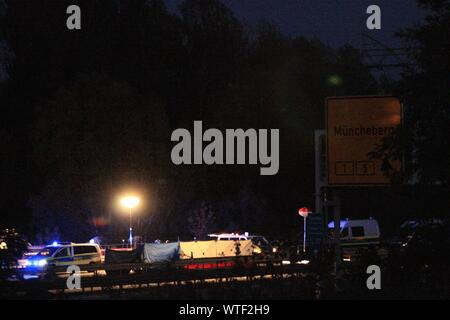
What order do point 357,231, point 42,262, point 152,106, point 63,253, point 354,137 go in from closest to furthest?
1. point 354,137
2. point 42,262
3. point 63,253
4. point 357,231
5. point 152,106

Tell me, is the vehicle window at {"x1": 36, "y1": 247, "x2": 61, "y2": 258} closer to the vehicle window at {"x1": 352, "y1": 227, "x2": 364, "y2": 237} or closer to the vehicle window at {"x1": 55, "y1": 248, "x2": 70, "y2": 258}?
the vehicle window at {"x1": 55, "y1": 248, "x2": 70, "y2": 258}

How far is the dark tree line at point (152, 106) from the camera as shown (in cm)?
4834

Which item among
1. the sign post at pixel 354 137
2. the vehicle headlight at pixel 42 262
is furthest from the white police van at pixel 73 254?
the sign post at pixel 354 137

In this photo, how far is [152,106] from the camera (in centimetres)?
5062

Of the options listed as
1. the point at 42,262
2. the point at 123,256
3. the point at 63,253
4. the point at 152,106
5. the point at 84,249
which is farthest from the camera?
the point at 152,106

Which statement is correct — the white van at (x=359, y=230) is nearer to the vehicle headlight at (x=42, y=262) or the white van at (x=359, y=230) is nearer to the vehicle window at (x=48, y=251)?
the vehicle window at (x=48, y=251)

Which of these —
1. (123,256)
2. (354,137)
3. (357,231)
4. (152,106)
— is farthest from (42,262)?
(152,106)

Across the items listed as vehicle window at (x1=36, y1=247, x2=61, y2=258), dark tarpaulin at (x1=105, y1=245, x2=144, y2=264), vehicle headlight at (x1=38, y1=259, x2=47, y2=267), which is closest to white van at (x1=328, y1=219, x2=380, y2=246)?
dark tarpaulin at (x1=105, y1=245, x2=144, y2=264)

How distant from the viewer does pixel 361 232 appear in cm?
4231

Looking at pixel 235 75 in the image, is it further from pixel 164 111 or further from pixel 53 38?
pixel 53 38

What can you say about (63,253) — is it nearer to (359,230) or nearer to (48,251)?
(48,251)

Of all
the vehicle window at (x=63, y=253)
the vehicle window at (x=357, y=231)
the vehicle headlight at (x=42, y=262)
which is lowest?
the vehicle headlight at (x=42, y=262)

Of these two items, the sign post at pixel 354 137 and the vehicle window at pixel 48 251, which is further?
the vehicle window at pixel 48 251
